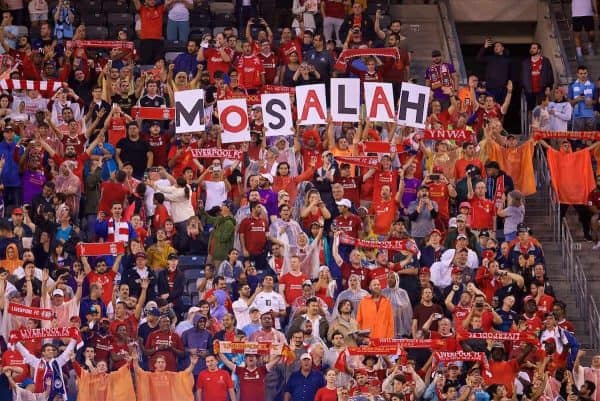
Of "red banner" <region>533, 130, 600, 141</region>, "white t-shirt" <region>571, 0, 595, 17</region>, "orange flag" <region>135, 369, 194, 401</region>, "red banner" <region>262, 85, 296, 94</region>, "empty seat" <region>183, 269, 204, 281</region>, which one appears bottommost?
"orange flag" <region>135, 369, 194, 401</region>

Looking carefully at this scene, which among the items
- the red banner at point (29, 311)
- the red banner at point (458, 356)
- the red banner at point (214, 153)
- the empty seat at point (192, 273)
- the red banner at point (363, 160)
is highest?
the red banner at point (214, 153)

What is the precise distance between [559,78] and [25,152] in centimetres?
1033

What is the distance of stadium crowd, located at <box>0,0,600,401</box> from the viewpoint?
2677cm

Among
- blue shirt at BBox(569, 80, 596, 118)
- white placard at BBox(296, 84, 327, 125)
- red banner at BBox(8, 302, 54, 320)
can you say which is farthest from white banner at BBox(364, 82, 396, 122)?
red banner at BBox(8, 302, 54, 320)

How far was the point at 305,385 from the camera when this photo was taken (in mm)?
26609

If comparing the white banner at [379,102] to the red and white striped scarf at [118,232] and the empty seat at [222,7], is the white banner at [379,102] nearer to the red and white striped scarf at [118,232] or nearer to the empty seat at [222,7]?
the red and white striped scarf at [118,232]

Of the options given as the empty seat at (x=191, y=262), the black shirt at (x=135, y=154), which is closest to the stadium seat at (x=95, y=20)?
the black shirt at (x=135, y=154)

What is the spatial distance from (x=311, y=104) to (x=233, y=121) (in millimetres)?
1250

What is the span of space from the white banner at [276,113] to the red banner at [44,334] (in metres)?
5.88

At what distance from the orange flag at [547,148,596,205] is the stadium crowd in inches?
1.8

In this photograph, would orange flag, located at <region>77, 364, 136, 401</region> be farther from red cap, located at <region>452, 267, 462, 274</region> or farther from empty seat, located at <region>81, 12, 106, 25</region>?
empty seat, located at <region>81, 12, 106, 25</region>

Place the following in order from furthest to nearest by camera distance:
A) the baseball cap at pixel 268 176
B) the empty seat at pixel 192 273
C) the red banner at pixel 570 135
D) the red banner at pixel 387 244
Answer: the red banner at pixel 570 135 → the baseball cap at pixel 268 176 → the empty seat at pixel 192 273 → the red banner at pixel 387 244

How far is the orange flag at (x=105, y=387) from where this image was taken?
1040 inches

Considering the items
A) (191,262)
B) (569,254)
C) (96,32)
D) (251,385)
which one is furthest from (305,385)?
(96,32)
